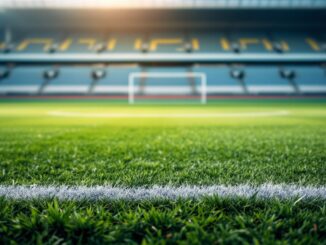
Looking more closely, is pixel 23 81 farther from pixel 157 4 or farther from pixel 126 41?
pixel 157 4

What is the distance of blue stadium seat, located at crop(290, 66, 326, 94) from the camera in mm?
19062

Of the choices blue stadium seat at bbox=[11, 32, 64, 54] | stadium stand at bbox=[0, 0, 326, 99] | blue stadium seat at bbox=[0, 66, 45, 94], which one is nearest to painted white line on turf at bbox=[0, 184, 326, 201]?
stadium stand at bbox=[0, 0, 326, 99]

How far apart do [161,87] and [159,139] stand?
1693cm

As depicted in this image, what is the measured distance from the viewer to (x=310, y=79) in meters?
19.8

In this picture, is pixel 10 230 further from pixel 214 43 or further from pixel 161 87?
pixel 214 43

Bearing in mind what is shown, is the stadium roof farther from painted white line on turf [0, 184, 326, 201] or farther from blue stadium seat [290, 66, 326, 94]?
painted white line on turf [0, 184, 326, 201]

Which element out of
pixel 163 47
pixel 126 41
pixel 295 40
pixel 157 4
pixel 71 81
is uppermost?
pixel 157 4

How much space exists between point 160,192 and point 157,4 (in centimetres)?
1952

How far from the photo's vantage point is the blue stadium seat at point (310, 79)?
19.1 m

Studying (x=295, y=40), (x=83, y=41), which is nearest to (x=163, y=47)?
(x=83, y=41)

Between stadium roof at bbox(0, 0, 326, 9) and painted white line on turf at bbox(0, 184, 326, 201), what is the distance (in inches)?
753

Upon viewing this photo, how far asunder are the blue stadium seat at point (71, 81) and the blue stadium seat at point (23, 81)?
93 centimetres

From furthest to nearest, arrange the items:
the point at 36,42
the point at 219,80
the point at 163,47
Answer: the point at 36,42
the point at 163,47
the point at 219,80

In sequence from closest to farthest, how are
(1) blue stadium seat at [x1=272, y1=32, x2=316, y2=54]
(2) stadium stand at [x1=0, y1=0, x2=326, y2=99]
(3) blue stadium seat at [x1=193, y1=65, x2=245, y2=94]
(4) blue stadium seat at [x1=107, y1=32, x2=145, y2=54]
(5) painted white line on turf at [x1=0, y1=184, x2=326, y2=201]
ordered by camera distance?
(5) painted white line on turf at [x1=0, y1=184, x2=326, y2=201] < (2) stadium stand at [x1=0, y1=0, x2=326, y2=99] < (3) blue stadium seat at [x1=193, y1=65, x2=245, y2=94] < (1) blue stadium seat at [x1=272, y1=32, x2=316, y2=54] < (4) blue stadium seat at [x1=107, y1=32, x2=145, y2=54]
